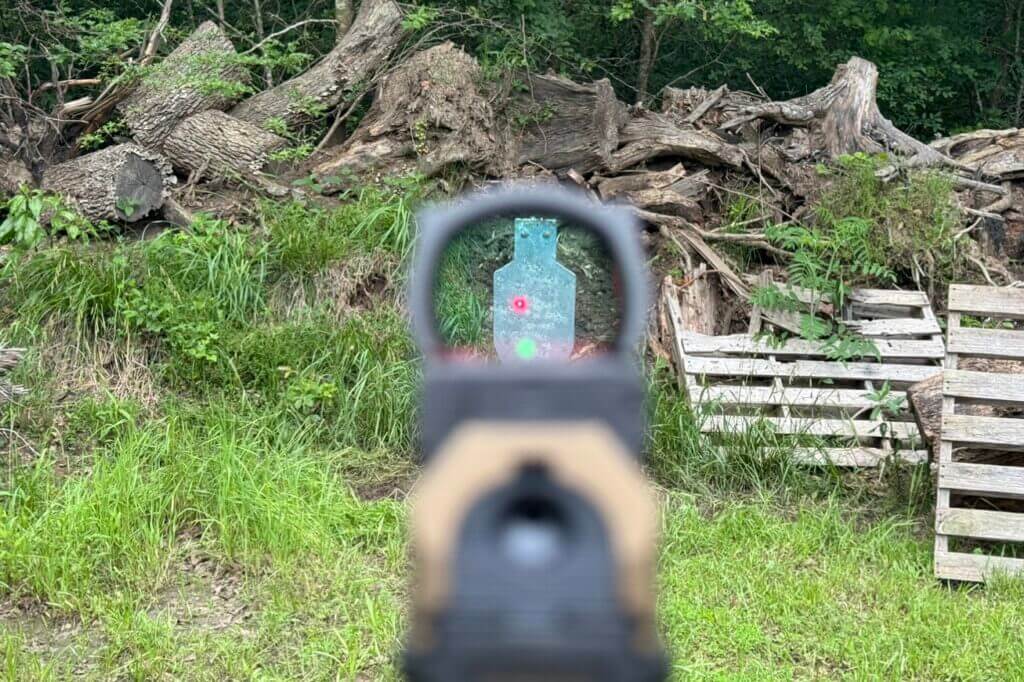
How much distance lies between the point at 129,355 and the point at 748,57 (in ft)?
25.4

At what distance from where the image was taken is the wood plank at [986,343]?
519 cm

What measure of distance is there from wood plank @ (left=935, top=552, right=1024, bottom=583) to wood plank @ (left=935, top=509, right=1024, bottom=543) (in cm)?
11

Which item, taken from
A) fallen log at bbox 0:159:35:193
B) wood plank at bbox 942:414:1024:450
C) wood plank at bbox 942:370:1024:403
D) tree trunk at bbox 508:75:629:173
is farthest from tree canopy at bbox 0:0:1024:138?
wood plank at bbox 942:414:1024:450

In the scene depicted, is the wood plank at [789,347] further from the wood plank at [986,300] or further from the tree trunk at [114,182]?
the tree trunk at [114,182]

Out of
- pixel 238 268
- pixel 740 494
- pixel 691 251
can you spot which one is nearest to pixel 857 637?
pixel 740 494

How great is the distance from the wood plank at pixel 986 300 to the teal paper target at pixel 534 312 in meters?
4.91

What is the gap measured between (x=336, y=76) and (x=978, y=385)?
16.5 feet

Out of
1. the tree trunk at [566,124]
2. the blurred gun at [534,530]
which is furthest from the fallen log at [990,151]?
the blurred gun at [534,530]

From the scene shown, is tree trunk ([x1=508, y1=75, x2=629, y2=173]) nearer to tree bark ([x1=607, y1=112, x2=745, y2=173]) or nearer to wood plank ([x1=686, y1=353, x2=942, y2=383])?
tree bark ([x1=607, y1=112, x2=745, y2=173])

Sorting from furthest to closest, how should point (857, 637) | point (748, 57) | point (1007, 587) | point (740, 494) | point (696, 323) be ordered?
1. point (748, 57)
2. point (696, 323)
3. point (740, 494)
4. point (1007, 587)
5. point (857, 637)

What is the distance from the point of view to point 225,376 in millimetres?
5746

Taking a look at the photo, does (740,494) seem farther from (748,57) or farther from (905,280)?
(748,57)

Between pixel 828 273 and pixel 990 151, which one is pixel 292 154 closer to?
pixel 828 273

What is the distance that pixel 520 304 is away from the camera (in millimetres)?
756
